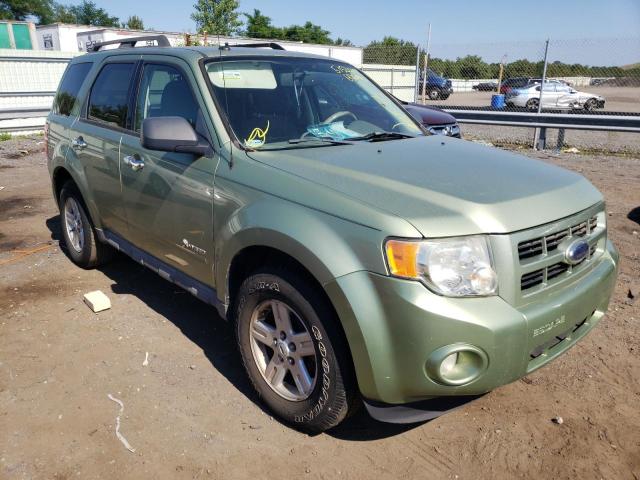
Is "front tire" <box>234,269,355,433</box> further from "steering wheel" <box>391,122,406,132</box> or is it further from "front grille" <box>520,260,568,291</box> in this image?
"steering wheel" <box>391,122,406,132</box>

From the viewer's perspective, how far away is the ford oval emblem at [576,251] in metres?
2.55

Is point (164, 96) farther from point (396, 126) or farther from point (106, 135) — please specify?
point (396, 126)

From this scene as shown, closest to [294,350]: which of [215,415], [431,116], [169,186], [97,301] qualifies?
[215,415]

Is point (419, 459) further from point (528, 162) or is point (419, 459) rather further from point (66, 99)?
point (66, 99)

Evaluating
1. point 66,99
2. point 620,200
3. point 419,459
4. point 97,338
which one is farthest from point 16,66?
point 419,459

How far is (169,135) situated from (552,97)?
13.8 meters

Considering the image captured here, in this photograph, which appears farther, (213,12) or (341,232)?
(213,12)

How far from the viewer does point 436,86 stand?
1923cm

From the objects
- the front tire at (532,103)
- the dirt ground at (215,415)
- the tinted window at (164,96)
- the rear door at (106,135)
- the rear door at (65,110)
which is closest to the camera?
the dirt ground at (215,415)

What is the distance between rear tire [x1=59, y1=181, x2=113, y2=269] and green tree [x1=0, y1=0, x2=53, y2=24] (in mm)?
59285

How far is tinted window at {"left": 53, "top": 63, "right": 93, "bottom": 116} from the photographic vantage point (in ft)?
15.7

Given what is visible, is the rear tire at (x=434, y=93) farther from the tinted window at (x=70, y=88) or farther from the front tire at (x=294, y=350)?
the front tire at (x=294, y=350)

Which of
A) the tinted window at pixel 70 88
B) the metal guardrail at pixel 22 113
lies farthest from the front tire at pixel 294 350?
the metal guardrail at pixel 22 113

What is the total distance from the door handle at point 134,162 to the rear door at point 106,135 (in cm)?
19
